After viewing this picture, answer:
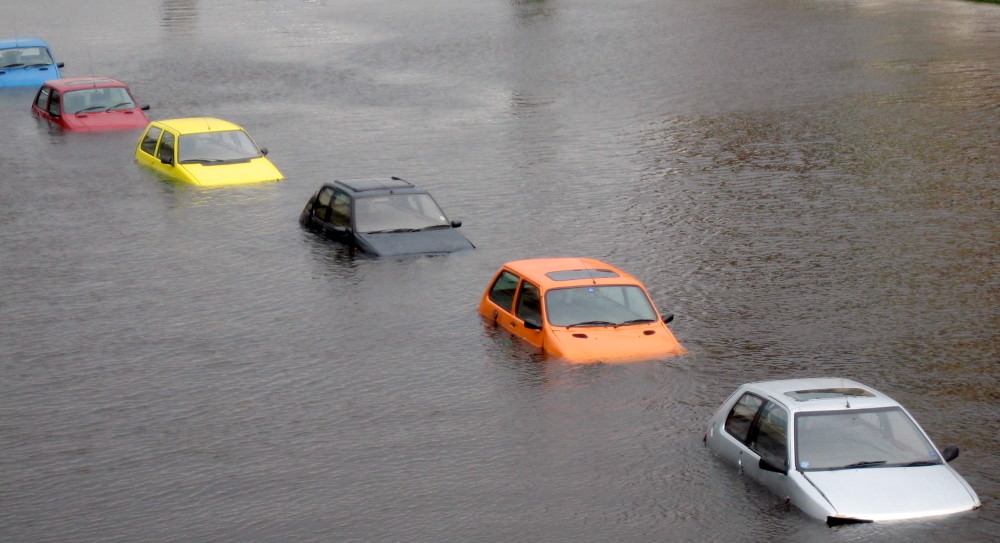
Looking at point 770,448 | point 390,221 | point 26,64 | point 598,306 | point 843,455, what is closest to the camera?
point 843,455

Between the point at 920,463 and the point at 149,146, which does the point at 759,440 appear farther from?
the point at 149,146

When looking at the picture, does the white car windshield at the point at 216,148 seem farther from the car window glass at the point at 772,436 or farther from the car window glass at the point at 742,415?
the car window glass at the point at 772,436

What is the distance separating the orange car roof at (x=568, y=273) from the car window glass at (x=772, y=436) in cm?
615

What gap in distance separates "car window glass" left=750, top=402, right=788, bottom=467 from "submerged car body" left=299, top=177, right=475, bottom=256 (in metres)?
13.3

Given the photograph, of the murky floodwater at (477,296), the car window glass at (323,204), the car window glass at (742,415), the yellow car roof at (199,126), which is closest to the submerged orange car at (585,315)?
the murky floodwater at (477,296)

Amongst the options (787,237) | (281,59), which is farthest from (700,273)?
(281,59)

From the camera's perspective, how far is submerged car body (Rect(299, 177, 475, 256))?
95.2 feet

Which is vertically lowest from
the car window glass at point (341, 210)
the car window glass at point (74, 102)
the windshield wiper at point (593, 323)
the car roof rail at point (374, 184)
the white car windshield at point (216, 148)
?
the car window glass at point (74, 102)

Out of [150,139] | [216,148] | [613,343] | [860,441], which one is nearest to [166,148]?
[216,148]

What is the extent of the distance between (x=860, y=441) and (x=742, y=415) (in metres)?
1.60

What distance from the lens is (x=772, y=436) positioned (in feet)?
53.0

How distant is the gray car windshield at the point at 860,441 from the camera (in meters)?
15.6

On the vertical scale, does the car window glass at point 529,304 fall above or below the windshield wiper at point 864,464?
below

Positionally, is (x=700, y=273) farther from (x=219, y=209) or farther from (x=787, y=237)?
(x=219, y=209)
